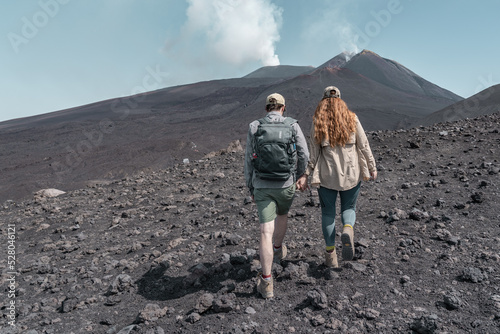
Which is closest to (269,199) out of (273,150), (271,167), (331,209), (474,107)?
(271,167)

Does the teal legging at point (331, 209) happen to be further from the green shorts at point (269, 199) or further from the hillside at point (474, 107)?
the hillside at point (474, 107)

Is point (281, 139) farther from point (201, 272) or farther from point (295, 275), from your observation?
point (201, 272)

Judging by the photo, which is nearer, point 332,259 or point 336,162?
point 336,162

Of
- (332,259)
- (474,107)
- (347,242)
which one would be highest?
(474,107)

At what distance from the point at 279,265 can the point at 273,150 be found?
3.72 ft

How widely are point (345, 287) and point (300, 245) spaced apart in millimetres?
1050

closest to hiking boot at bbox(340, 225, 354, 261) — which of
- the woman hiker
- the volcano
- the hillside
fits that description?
the woman hiker

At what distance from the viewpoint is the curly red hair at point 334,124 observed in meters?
2.76

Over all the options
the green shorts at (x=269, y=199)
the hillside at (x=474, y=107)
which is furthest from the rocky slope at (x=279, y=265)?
the hillside at (x=474, y=107)

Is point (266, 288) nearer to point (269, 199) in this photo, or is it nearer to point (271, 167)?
point (269, 199)

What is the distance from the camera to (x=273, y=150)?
2535 millimetres

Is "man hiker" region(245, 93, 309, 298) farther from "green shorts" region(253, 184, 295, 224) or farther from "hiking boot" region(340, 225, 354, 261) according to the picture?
"hiking boot" region(340, 225, 354, 261)

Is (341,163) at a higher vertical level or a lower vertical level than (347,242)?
higher

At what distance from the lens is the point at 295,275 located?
2898 mm
